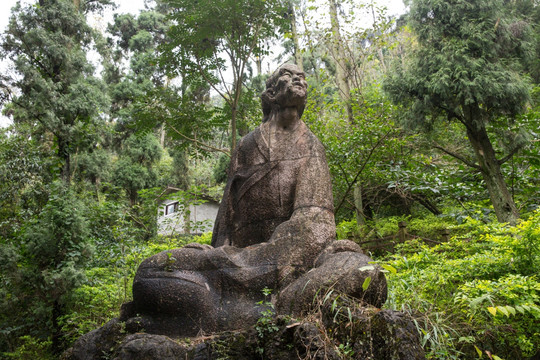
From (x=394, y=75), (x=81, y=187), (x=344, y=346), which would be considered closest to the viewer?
(x=344, y=346)

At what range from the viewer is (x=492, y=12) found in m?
7.08

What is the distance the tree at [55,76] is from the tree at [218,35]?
2663mm

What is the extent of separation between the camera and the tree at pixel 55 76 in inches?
410

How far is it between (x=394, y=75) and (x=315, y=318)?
6450mm

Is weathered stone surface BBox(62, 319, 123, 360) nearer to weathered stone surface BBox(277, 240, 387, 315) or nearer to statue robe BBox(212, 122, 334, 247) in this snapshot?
statue robe BBox(212, 122, 334, 247)

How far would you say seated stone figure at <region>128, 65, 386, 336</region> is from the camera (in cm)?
335

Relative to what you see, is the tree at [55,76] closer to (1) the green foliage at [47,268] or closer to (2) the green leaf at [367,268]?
(1) the green foliage at [47,268]

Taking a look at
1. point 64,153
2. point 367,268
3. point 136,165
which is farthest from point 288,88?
point 136,165

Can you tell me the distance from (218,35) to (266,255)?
6990 millimetres

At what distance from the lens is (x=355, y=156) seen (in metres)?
9.09

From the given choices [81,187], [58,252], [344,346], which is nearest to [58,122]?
[81,187]

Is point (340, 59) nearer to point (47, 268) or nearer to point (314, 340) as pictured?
point (47, 268)

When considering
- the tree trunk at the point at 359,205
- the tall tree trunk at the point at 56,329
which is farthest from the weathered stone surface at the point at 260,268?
the tree trunk at the point at 359,205

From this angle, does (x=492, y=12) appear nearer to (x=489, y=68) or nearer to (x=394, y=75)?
(x=489, y=68)
